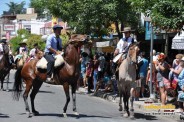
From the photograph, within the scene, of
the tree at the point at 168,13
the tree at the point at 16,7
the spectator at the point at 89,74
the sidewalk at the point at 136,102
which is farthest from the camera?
the tree at the point at 16,7

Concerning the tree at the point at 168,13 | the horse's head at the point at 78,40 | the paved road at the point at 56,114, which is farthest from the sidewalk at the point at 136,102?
the horse's head at the point at 78,40

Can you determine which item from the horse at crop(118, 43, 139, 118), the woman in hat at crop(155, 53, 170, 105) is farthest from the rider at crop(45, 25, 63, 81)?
the woman in hat at crop(155, 53, 170, 105)

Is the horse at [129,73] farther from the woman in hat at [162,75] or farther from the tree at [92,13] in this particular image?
the tree at [92,13]

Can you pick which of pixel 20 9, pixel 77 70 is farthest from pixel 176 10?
pixel 20 9

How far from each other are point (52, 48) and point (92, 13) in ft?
29.8

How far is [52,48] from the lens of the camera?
544 inches

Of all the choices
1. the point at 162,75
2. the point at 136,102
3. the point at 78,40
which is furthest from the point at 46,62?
the point at 136,102

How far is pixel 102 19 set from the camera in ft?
75.1

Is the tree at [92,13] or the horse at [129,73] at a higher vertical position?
the tree at [92,13]

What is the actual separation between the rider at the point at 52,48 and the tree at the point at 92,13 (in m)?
8.22

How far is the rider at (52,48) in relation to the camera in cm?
1343

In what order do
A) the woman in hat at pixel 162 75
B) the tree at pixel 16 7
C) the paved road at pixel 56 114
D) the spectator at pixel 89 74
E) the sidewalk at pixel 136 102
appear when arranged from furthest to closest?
the tree at pixel 16 7
the spectator at pixel 89 74
the woman in hat at pixel 162 75
the sidewalk at pixel 136 102
the paved road at pixel 56 114

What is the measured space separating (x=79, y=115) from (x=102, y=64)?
10.2m

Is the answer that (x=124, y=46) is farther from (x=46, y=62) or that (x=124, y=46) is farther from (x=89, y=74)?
(x=89, y=74)
